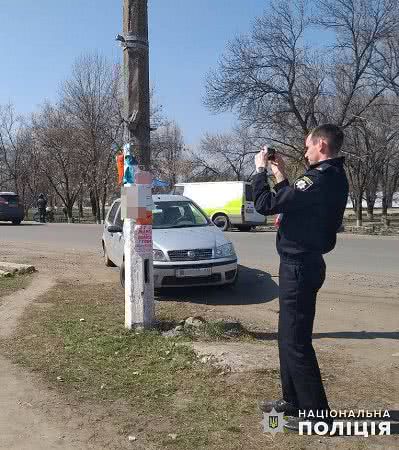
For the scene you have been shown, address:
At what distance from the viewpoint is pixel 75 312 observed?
732 cm

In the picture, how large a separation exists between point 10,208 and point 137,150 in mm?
23507

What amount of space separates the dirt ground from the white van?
13.3 metres

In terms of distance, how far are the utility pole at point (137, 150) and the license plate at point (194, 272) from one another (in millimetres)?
2153

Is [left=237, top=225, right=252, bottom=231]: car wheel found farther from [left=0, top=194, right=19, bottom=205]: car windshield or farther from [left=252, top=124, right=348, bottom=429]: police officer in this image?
[left=252, top=124, right=348, bottom=429]: police officer

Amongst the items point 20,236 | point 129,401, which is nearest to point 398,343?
point 129,401

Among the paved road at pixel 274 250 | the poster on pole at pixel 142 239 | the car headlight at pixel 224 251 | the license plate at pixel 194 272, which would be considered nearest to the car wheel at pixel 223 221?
the paved road at pixel 274 250

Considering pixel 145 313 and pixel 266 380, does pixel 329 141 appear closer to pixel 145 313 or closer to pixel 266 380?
pixel 266 380

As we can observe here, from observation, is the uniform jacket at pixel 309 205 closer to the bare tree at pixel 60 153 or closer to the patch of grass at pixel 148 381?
the patch of grass at pixel 148 381

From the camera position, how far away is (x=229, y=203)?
25062 millimetres

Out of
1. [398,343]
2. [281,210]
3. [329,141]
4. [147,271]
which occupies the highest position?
[329,141]

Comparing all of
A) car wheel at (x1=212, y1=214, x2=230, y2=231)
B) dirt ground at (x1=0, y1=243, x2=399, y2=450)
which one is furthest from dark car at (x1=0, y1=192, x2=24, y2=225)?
dirt ground at (x1=0, y1=243, x2=399, y2=450)

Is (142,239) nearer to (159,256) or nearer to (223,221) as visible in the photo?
(159,256)

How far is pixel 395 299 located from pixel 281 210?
5890mm

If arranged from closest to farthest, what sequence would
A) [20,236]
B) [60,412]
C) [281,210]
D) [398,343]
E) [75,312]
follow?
[281,210] < [60,412] < [398,343] < [75,312] < [20,236]
